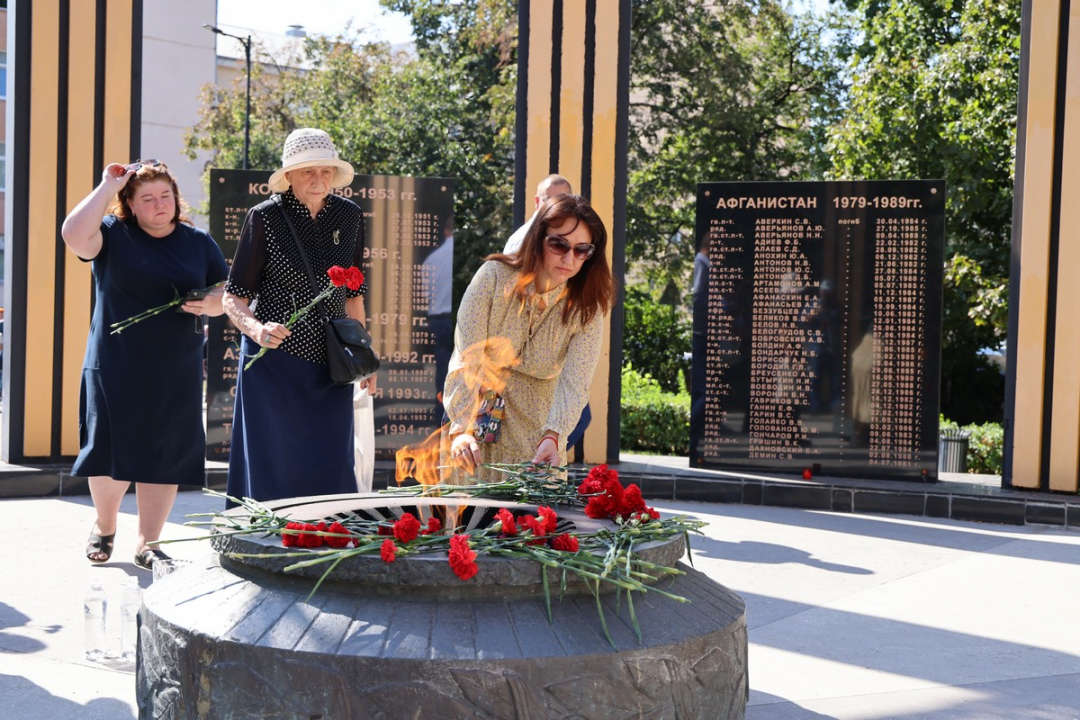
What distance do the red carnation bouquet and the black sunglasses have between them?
2.26 ft

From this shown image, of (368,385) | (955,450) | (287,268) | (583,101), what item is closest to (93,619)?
(368,385)

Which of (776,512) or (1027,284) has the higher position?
(1027,284)

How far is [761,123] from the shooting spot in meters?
20.2

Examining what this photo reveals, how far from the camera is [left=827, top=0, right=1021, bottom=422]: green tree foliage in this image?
13656 mm

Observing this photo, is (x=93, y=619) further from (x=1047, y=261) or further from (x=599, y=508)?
(x=1047, y=261)

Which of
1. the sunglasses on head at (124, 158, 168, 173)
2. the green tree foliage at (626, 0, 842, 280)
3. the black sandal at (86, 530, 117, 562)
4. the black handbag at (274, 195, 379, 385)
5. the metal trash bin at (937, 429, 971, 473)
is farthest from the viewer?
the green tree foliage at (626, 0, 842, 280)

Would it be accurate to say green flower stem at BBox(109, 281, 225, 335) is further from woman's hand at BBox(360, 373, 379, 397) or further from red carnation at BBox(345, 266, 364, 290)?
red carnation at BBox(345, 266, 364, 290)

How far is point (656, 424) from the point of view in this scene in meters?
12.9

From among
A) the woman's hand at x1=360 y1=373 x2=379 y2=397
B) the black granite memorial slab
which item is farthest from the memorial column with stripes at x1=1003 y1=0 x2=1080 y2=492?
the woman's hand at x1=360 y1=373 x2=379 y2=397

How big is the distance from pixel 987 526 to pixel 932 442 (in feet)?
3.02

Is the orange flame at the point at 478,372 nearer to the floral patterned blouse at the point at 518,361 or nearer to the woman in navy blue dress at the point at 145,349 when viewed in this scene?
the floral patterned blouse at the point at 518,361

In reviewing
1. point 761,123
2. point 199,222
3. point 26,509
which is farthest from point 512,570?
point 199,222

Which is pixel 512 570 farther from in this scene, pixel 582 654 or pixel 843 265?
pixel 843 265

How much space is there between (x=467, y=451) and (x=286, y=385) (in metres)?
0.90
